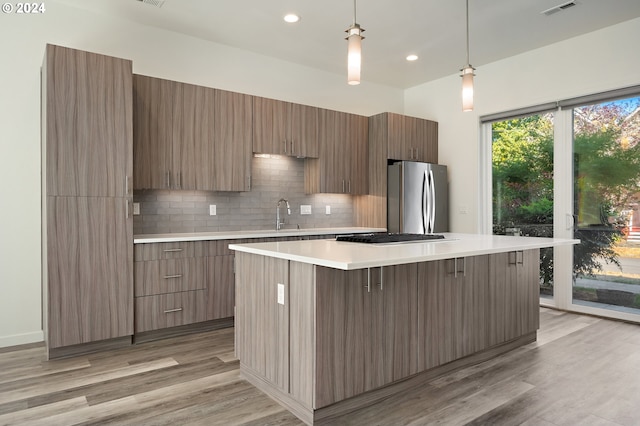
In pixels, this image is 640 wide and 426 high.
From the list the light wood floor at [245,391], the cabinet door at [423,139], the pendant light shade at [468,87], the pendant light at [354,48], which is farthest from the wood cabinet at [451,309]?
the cabinet door at [423,139]

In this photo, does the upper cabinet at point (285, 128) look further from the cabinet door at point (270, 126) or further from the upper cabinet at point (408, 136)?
the upper cabinet at point (408, 136)

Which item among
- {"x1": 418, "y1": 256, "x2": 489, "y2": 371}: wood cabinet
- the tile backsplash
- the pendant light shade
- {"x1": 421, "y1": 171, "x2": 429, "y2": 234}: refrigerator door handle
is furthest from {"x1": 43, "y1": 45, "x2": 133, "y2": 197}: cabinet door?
{"x1": 421, "y1": 171, "x2": 429, "y2": 234}: refrigerator door handle

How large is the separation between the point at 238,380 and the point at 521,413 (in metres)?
1.68

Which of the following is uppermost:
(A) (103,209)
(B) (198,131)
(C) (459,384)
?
(B) (198,131)

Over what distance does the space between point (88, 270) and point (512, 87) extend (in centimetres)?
485

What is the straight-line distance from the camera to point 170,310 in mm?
3602

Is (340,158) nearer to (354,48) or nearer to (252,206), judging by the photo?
(252,206)

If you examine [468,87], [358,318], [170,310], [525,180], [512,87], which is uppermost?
[512,87]

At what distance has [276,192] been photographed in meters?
4.92

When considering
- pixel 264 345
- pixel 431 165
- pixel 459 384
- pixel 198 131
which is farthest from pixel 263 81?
pixel 459 384

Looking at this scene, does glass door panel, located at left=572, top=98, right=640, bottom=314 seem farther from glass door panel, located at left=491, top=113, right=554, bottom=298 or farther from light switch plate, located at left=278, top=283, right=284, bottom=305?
light switch plate, located at left=278, top=283, right=284, bottom=305

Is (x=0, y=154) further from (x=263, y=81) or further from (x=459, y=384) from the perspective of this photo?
(x=459, y=384)

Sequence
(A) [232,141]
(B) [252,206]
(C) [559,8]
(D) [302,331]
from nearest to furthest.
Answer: (D) [302,331], (C) [559,8], (A) [232,141], (B) [252,206]

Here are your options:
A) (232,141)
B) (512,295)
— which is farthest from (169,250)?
(512,295)
